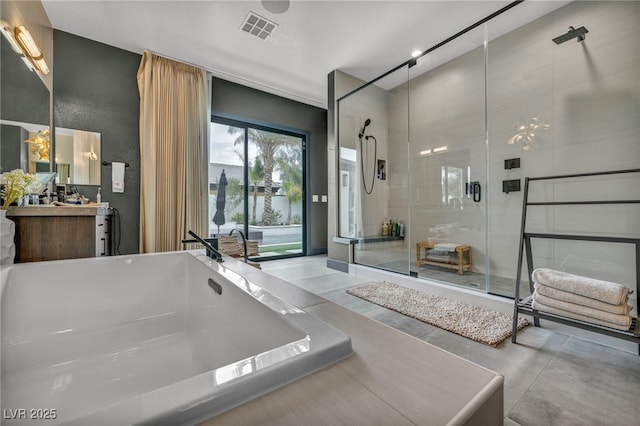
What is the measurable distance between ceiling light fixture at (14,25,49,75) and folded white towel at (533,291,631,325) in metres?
3.76

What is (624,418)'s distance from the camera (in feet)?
3.52

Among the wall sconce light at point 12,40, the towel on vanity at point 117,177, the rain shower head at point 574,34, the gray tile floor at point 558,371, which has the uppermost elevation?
the rain shower head at point 574,34

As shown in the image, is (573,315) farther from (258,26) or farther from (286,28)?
(258,26)

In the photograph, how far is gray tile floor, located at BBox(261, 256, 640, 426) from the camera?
1.10 m

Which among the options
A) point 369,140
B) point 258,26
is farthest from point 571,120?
point 258,26

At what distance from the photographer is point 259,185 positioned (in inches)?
173

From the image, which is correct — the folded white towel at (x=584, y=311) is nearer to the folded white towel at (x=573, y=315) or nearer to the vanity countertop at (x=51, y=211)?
the folded white towel at (x=573, y=315)

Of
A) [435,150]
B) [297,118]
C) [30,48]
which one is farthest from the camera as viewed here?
[297,118]

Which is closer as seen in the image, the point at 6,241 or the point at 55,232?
the point at 6,241

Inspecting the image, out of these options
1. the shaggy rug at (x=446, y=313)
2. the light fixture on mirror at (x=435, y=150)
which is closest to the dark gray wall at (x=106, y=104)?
the shaggy rug at (x=446, y=313)

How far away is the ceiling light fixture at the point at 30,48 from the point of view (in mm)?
1896

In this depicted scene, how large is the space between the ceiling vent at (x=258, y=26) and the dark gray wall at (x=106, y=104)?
145 cm

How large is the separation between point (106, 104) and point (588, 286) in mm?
4340

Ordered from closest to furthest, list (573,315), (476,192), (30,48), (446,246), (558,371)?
(558,371) < (573,315) < (30,48) < (476,192) < (446,246)
